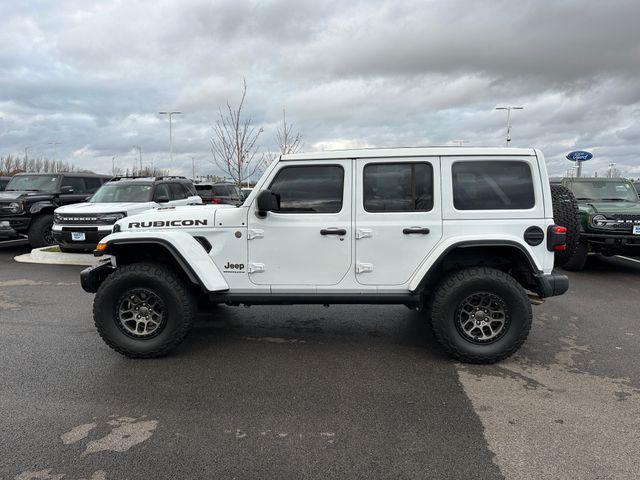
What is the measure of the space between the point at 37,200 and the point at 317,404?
10146 mm

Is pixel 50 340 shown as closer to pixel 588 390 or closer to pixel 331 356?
pixel 331 356

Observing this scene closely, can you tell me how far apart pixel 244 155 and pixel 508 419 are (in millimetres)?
12190

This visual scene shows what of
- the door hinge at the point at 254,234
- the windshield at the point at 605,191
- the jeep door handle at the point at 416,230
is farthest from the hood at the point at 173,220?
the windshield at the point at 605,191

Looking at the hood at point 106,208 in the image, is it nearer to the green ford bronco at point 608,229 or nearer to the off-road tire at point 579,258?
the green ford bronco at point 608,229

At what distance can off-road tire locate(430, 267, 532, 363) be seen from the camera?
12.9 feet

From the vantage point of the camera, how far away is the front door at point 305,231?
4.04 m

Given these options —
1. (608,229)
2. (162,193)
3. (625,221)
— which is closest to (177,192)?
(162,193)

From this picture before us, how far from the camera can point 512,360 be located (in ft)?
13.8

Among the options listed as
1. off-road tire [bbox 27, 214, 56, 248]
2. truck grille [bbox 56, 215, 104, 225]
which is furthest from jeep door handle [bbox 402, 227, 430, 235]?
off-road tire [bbox 27, 214, 56, 248]

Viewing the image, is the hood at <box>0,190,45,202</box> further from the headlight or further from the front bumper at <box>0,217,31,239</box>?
the front bumper at <box>0,217,31,239</box>

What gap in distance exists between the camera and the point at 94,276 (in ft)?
14.5

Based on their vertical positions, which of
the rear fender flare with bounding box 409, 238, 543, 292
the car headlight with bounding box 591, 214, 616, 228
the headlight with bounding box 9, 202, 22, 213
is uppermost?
the headlight with bounding box 9, 202, 22, 213

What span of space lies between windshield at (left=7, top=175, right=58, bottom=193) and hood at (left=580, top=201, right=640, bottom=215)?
12.3 m

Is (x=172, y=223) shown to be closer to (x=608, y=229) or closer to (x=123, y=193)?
(x=123, y=193)
